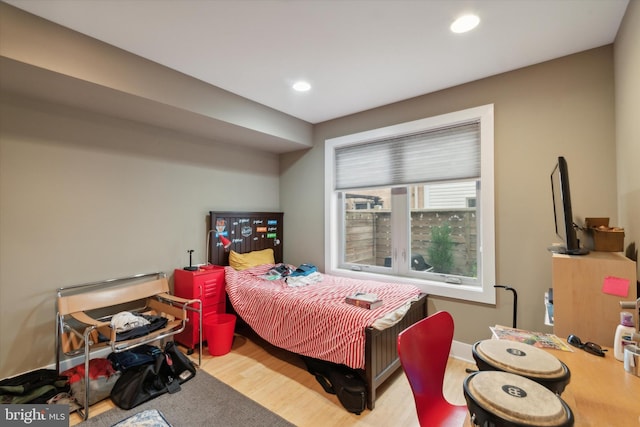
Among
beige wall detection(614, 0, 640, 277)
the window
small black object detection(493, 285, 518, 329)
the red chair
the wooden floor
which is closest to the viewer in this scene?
the red chair

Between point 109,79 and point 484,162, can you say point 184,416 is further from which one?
point 484,162

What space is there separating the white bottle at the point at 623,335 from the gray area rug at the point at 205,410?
183 centimetres

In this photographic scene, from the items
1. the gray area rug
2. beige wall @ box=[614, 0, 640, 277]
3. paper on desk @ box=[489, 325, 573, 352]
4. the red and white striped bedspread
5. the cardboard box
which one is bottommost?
the gray area rug

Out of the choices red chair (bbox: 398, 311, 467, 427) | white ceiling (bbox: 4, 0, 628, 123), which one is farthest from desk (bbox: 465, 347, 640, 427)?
white ceiling (bbox: 4, 0, 628, 123)

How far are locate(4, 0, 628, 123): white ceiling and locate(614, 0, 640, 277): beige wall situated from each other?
181 mm

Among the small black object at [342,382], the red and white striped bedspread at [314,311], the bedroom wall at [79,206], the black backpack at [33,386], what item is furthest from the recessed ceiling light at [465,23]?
the black backpack at [33,386]

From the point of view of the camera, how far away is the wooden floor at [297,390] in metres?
1.95

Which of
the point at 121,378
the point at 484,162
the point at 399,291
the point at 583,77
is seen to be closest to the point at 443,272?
the point at 399,291

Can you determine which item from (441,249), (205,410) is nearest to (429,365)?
(205,410)

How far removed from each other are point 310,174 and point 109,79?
2.38 meters

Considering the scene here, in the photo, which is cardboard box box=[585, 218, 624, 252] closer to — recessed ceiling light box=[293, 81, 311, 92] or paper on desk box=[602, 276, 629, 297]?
paper on desk box=[602, 276, 629, 297]

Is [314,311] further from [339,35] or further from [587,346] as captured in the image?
[339,35]

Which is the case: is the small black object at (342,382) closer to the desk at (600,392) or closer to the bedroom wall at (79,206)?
the desk at (600,392)

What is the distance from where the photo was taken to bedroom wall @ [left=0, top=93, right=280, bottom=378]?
2.25m
